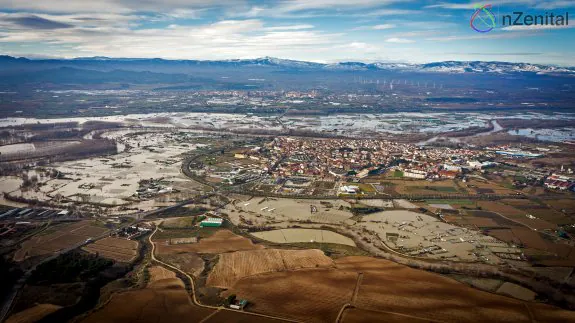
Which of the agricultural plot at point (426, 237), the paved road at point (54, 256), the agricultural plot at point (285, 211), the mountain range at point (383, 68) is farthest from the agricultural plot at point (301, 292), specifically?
the mountain range at point (383, 68)

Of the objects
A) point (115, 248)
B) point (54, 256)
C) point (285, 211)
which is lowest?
point (285, 211)

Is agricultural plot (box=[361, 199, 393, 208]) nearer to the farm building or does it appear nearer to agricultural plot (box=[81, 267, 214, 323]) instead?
the farm building

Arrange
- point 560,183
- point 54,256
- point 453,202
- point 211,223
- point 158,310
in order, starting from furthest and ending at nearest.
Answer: point 560,183
point 453,202
point 211,223
point 54,256
point 158,310

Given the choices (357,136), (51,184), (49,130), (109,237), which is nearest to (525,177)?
(357,136)

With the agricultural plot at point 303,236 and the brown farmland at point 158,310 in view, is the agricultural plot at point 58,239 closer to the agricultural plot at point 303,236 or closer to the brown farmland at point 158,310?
the brown farmland at point 158,310

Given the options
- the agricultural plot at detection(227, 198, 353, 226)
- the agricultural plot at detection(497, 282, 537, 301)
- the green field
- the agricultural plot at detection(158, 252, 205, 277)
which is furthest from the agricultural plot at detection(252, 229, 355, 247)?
the green field

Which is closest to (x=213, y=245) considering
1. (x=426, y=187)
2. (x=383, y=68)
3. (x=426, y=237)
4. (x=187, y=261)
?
(x=187, y=261)

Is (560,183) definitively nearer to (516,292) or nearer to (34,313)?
(516,292)
